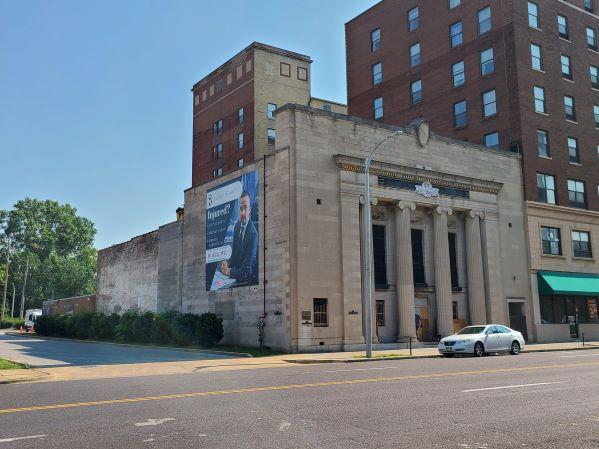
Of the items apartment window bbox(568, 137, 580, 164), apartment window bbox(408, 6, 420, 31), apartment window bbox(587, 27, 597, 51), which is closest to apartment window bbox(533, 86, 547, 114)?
apartment window bbox(568, 137, 580, 164)

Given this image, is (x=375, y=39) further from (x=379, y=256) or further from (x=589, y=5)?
(x=379, y=256)

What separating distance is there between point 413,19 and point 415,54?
10.3 ft

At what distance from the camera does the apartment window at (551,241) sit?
144 ft

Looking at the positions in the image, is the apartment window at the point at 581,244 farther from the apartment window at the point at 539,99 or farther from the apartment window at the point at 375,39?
the apartment window at the point at 375,39

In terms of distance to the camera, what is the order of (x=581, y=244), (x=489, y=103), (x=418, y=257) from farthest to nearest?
(x=581, y=244) → (x=489, y=103) → (x=418, y=257)

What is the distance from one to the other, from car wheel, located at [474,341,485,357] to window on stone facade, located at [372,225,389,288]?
8.56 meters

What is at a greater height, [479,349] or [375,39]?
[375,39]

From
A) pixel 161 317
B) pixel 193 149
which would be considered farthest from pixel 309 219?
pixel 193 149

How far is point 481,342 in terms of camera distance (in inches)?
1091

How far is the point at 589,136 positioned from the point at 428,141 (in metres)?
17.5

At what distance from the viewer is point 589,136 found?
47969 mm

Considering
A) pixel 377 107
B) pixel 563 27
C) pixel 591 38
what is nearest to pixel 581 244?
pixel 563 27

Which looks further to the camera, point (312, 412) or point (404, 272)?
point (404, 272)

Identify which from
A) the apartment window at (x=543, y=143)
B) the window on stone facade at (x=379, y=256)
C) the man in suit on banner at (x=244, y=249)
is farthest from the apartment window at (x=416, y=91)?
the man in suit on banner at (x=244, y=249)
